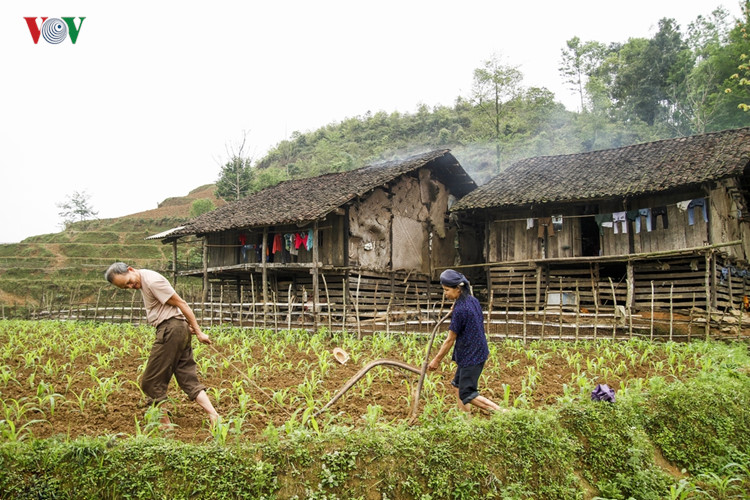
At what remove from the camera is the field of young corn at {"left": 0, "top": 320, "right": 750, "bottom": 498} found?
4160 mm

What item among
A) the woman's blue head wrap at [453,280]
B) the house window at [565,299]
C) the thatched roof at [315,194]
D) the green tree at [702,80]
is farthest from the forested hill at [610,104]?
the woman's blue head wrap at [453,280]

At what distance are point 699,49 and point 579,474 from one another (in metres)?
35.0

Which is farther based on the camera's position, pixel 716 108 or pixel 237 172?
pixel 237 172

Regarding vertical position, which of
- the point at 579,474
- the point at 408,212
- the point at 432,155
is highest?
the point at 432,155

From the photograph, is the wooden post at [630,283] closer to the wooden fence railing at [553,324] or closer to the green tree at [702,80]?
the wooden fence railing at [553,324]

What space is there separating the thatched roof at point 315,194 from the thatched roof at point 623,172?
6.71 feet

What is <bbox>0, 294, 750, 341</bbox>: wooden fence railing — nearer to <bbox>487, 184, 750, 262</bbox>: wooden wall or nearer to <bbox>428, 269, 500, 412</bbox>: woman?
<bbox>487, 184, 750, 262</bbox>: wooden wall

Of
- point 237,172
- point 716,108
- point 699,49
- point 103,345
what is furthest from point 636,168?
point 237,172

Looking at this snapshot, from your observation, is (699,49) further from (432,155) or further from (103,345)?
(103,345)

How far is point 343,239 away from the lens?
15844mm

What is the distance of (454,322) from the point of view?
4.93 meters

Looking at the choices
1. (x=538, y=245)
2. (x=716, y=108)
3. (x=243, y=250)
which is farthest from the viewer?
(x=716, y=108)

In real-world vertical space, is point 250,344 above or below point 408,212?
below

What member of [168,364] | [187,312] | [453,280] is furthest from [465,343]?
[168,364]
